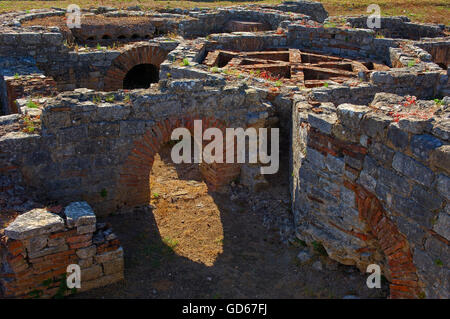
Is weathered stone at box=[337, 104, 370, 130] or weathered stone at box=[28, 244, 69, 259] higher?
weathered stone at box=[337, 104, 370, 130]

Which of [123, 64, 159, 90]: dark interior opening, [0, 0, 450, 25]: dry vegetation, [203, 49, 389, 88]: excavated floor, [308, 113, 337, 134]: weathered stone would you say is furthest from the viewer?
[0, 0, 450, 25]: dry vegetation

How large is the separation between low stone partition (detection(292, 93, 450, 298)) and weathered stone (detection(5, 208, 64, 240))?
11.7ft

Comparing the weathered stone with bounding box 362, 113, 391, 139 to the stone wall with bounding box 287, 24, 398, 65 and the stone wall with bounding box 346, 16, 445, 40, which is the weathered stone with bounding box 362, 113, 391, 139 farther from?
the stone wall with bounding box 346, 16, 445, 40

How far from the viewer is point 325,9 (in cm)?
1905

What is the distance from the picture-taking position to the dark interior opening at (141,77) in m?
14.2

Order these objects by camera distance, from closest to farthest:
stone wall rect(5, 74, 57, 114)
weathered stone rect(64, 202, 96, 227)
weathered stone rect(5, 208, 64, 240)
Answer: weathered stone rect(5, 208, 64, 240) → weathered stone rect(64, 202, 96, 227) → stone wall rect(5, 74, 57, 114)

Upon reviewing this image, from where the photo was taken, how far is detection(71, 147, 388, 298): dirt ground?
261 inches

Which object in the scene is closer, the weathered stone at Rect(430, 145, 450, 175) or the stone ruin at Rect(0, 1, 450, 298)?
the weathered stone at Rect(430, 145, 450, 175)

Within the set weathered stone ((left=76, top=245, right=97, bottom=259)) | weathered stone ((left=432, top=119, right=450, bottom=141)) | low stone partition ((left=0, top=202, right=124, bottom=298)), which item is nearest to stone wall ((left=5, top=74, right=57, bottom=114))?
low stone partition ((left=0, top=202, right=124, bottom=298))

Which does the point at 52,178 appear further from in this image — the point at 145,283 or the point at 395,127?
the point at 395,127

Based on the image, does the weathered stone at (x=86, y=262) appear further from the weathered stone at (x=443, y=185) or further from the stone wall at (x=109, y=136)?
the weathered stone at (x=443, y=185)

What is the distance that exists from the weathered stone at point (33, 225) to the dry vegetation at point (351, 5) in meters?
12.5

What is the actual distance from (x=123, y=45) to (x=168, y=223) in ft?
23.6

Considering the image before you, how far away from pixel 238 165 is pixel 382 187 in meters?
3.62
